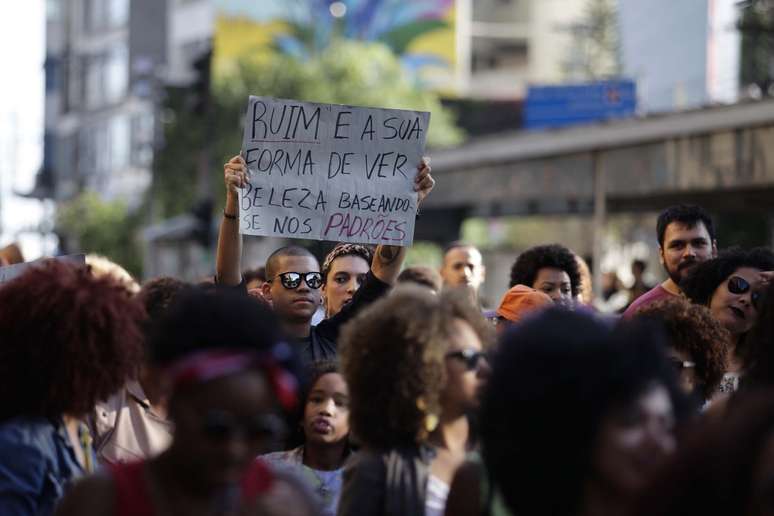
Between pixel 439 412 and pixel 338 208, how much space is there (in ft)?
9.54

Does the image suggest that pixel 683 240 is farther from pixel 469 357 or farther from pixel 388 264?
pixel 469 357

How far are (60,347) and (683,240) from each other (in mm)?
4501

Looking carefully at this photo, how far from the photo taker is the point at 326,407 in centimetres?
589

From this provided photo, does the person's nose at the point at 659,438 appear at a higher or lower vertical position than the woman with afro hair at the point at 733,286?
lower

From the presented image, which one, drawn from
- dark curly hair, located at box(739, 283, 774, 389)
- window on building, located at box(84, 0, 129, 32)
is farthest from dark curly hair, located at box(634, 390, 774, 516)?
Result: window on building, located at box(84, 0, 129, 32)

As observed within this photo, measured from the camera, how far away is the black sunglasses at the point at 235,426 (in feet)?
10.9

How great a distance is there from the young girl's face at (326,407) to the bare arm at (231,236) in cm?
93

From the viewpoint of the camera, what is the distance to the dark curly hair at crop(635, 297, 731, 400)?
17.9 feet

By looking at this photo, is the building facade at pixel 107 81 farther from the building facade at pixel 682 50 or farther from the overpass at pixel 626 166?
the overpass at pixel 626 166

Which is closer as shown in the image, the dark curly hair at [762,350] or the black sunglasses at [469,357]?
the dark curly hair at [762,350]

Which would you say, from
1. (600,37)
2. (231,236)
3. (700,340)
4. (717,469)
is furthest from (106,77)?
(717,469)

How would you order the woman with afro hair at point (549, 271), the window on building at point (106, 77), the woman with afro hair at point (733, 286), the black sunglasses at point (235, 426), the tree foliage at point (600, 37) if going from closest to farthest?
the black sunglasses at point (235, 426)
the woman with afro hair at point (733, 286)
the woman with afro hair at point (549, 271)
the tree foliage at point (600, 37)
the window on building at point (106, 77)

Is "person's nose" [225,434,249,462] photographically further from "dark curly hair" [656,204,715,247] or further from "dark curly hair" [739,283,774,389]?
"dark curly hair" [656,204,715,247]

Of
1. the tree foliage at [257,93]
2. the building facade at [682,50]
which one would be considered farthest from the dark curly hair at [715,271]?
the tree foliage at [257,93]
